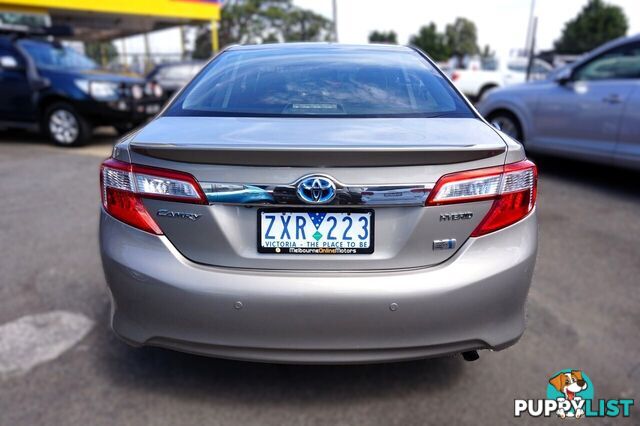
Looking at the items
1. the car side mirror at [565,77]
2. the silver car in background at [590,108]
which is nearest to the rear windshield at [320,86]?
the silver car in background at [590,108]

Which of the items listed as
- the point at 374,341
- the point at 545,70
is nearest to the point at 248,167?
the point at 374,341

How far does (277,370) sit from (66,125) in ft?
25.2

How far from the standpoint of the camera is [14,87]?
28.9 ft

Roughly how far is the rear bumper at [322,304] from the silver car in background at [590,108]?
13.9 feet

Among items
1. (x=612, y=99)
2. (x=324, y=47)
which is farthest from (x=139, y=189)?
(x=612, y=99)

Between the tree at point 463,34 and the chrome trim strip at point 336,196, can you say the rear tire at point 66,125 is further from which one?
the tree at point 463,34

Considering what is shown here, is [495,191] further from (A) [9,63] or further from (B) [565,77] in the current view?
(A) [9,63]

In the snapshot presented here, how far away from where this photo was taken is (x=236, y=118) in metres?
2.25

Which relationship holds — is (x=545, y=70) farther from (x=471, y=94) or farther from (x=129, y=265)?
(x=129, y=265)

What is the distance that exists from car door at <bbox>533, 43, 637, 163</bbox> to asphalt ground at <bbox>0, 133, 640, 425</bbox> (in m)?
2.17

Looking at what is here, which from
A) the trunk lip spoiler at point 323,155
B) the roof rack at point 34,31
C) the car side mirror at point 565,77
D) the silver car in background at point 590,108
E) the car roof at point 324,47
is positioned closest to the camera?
the trunk lip spoiler at point 323,155

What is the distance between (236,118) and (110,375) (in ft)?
4.26

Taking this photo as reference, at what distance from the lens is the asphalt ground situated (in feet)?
7.39

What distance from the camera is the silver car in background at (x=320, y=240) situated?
1889 millimetres
